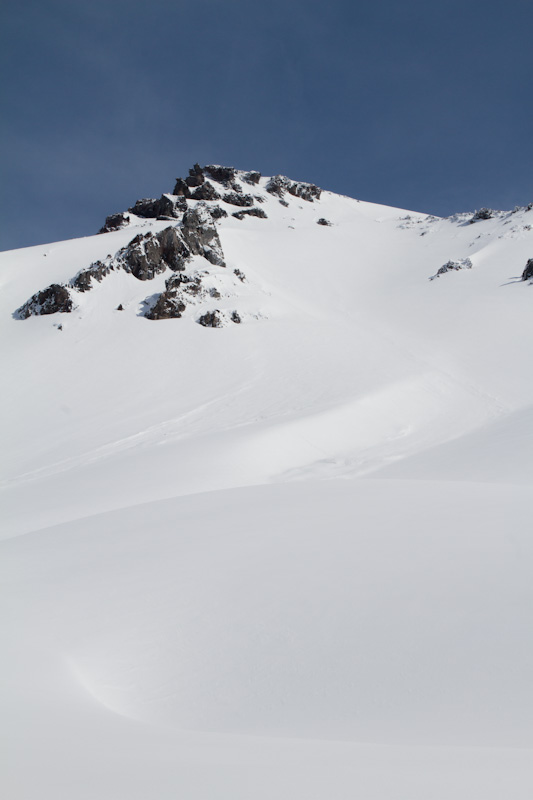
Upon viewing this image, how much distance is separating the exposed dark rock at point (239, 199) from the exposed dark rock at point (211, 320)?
99.2 feet

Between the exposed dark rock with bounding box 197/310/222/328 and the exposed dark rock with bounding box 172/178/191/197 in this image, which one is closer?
the exposed dark rock with bounding box 197/310/222/328

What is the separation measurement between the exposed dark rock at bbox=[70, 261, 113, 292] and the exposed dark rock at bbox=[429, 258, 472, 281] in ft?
66.8

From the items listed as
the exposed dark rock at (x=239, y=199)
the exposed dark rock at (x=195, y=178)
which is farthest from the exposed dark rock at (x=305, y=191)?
the exposed dark rock at (x=195, y=178)

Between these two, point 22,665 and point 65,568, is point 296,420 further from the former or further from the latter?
point 22,665

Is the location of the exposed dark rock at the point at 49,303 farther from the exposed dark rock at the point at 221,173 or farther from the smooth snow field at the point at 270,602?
the exposed dark rock at the point at 221,173

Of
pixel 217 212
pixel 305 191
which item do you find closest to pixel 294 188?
pixel 305 191

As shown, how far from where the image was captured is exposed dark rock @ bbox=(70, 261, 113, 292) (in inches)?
914

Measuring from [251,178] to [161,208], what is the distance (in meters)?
18.1

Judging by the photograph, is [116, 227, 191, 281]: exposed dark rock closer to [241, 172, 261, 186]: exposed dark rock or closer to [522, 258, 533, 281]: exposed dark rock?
[522, 258, 533, 281]: exposed dark rock

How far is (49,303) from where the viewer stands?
72.1 feet

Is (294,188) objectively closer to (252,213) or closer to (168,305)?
(252,213)

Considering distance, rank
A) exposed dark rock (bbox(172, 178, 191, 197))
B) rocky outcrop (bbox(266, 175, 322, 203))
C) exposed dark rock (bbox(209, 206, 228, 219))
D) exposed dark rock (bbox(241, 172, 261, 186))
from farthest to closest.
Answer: exposed dark rock (bbox(241, 172, 261, 186)), rocky outcrop (bbox(266, 175, 322, 203)), exposed dark rock (bbox(172, 178, 191, 197)), exposed dark rock (bbox(209, 206, 228, 219))

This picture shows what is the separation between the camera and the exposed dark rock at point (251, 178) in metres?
54.7

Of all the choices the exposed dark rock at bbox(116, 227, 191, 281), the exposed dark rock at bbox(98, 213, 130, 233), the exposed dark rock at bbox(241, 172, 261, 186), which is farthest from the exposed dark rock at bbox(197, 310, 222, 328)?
the exposed dark rock at bbox(241, 172, 261, 186)
